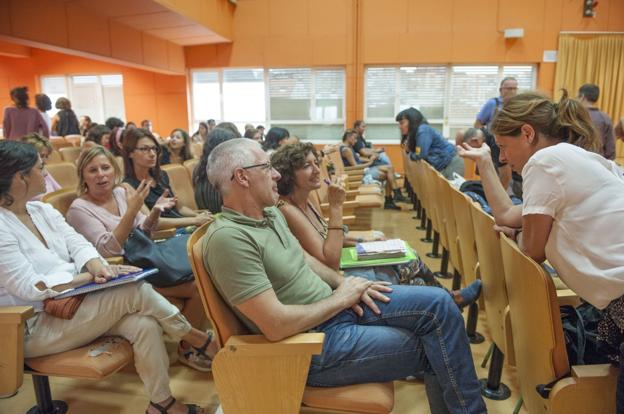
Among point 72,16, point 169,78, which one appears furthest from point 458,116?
point 72,16

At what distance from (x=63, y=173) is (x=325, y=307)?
291 cm

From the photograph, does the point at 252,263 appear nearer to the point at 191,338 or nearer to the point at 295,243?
the point at 295,243

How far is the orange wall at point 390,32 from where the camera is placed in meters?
7.95

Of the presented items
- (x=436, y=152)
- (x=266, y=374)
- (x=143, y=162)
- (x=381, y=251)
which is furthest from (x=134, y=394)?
(x=436, y=152)

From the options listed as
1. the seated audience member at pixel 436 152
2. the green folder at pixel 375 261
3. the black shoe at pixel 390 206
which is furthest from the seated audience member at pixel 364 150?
the green folder at pixel 375 261

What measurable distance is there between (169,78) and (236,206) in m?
8.83

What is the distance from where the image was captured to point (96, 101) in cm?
1055

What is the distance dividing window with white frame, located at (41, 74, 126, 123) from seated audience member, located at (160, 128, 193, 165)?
6.52 meters

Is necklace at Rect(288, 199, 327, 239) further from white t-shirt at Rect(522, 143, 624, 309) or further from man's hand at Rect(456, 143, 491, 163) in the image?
white t-shirt at Rect(522, 143, 624, 309)

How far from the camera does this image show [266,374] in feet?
4.30

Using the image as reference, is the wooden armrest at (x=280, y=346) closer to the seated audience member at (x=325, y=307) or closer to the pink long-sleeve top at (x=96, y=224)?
the seated audience member at (x=325, y=307)

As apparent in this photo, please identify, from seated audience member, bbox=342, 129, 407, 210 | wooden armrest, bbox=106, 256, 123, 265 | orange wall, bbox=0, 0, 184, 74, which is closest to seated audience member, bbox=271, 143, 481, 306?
wooden armrest, bbox=106, 256, 123, 265

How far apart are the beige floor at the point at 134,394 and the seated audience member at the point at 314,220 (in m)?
0.47

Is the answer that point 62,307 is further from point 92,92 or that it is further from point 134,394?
point 92,92
